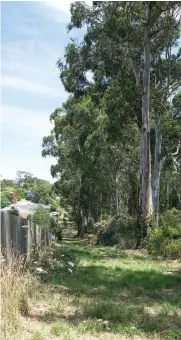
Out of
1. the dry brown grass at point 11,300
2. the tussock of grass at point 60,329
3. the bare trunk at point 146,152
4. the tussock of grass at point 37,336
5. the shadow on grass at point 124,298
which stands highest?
the bare trunk at point 146,152

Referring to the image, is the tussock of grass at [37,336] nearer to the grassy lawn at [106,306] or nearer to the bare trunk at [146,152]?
the grassy lawn at [106,306]

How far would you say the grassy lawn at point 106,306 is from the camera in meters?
6.08

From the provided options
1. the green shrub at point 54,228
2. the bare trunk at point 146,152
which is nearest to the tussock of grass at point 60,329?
the bare trunk at point 146,152

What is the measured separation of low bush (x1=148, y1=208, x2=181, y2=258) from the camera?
17.2 m

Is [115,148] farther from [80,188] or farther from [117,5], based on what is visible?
[117,5]

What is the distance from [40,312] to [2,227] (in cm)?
197

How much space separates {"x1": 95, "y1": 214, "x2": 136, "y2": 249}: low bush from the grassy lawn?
10.7 m

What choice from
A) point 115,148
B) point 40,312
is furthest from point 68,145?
point 40,312

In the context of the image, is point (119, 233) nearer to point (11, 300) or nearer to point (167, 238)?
point (167, 238)

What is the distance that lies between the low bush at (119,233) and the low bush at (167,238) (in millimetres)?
3479

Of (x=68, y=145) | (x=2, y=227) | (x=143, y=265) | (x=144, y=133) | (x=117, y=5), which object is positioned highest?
(x=117, y=5)

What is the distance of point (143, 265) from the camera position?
14766 mm

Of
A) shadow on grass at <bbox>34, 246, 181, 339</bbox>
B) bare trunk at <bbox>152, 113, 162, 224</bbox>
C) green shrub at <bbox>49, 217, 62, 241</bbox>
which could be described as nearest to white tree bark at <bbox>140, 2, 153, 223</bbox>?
shadow on grass at <bbox>34, 246, 181, 339</bbox>

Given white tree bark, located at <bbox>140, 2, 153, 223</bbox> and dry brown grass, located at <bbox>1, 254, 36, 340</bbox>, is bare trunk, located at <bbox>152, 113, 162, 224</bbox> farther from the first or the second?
dry brown grass, located at <bbox>1, 254, 36, 340</bbox>
